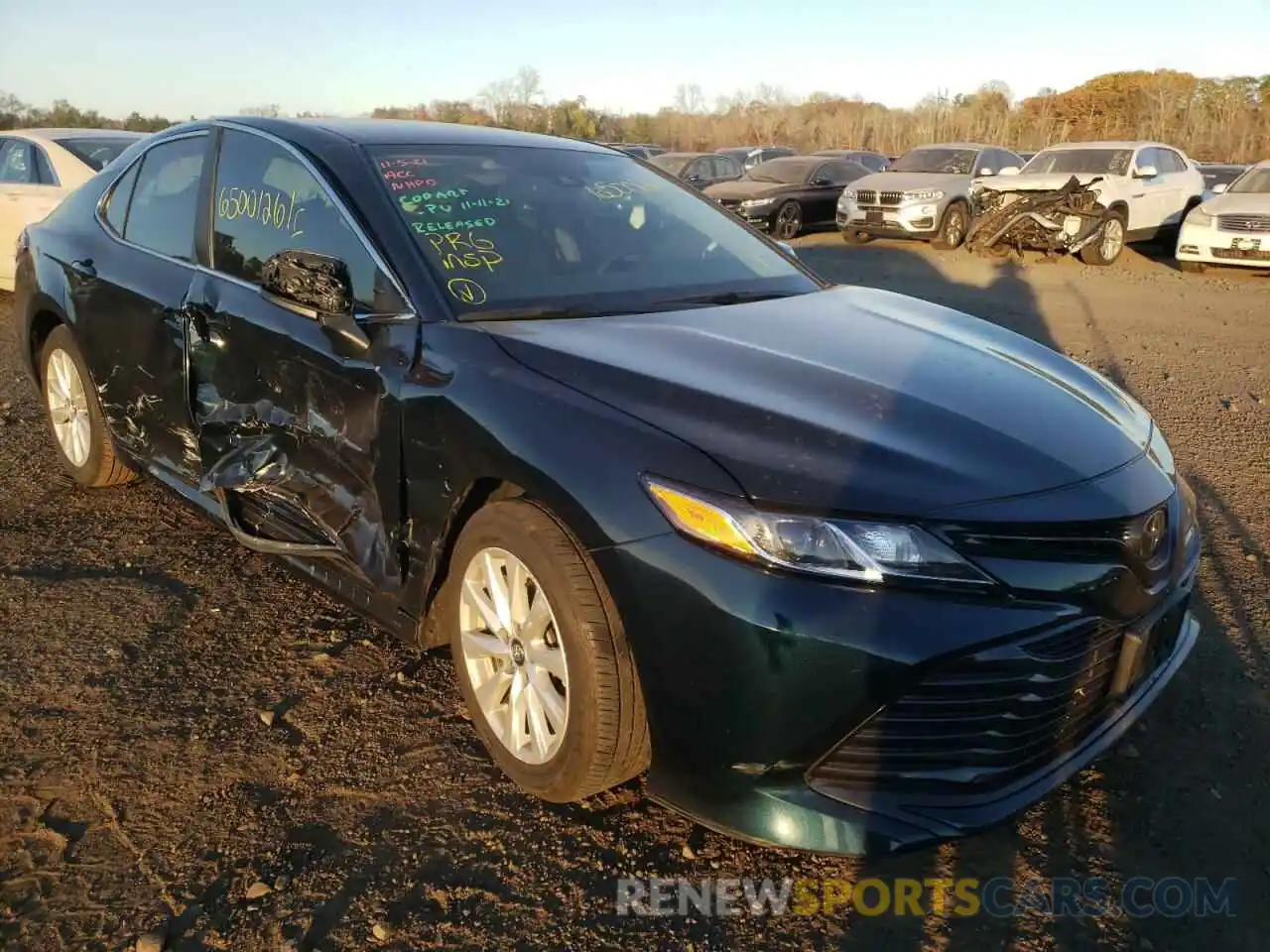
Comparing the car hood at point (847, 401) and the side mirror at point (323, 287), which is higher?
the side mirror at point (323, 287)

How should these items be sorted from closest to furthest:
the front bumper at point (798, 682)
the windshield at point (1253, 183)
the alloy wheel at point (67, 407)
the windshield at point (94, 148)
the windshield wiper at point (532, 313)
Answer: the front bumper at point (798, 682) → the windshield wiper at point (532, 313) → the alloy wheel at point (67, 407) → the windshield at point (94, 148) → the windshield at point (1253, 183)

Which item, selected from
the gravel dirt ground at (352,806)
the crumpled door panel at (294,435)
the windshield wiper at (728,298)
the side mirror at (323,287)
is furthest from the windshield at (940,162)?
the side mirror at (323,287)

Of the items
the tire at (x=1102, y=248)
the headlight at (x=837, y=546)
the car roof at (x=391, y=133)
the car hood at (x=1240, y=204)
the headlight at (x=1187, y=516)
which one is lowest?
the tire at (x=1102, y=248)

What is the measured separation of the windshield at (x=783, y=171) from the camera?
58.8 ft

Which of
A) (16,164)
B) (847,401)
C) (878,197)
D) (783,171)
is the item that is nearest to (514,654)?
(847,401)

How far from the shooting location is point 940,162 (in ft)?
54.9

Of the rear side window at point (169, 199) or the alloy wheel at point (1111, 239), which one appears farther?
the alloy wheel at point (1111, 239)

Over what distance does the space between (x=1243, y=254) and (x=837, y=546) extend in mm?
13170

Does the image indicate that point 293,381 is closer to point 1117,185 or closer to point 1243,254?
point 1243,254

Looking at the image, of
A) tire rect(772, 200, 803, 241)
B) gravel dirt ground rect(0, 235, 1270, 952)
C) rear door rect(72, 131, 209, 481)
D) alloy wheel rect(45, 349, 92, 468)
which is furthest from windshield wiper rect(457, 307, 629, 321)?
tire rect(772, 200, 803, 241)

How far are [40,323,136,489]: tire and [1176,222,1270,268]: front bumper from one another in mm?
13071

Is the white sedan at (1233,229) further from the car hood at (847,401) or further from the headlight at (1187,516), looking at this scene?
the headlight at (1187,516)

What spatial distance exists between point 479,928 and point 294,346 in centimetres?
171

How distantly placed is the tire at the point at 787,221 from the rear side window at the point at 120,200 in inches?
556
